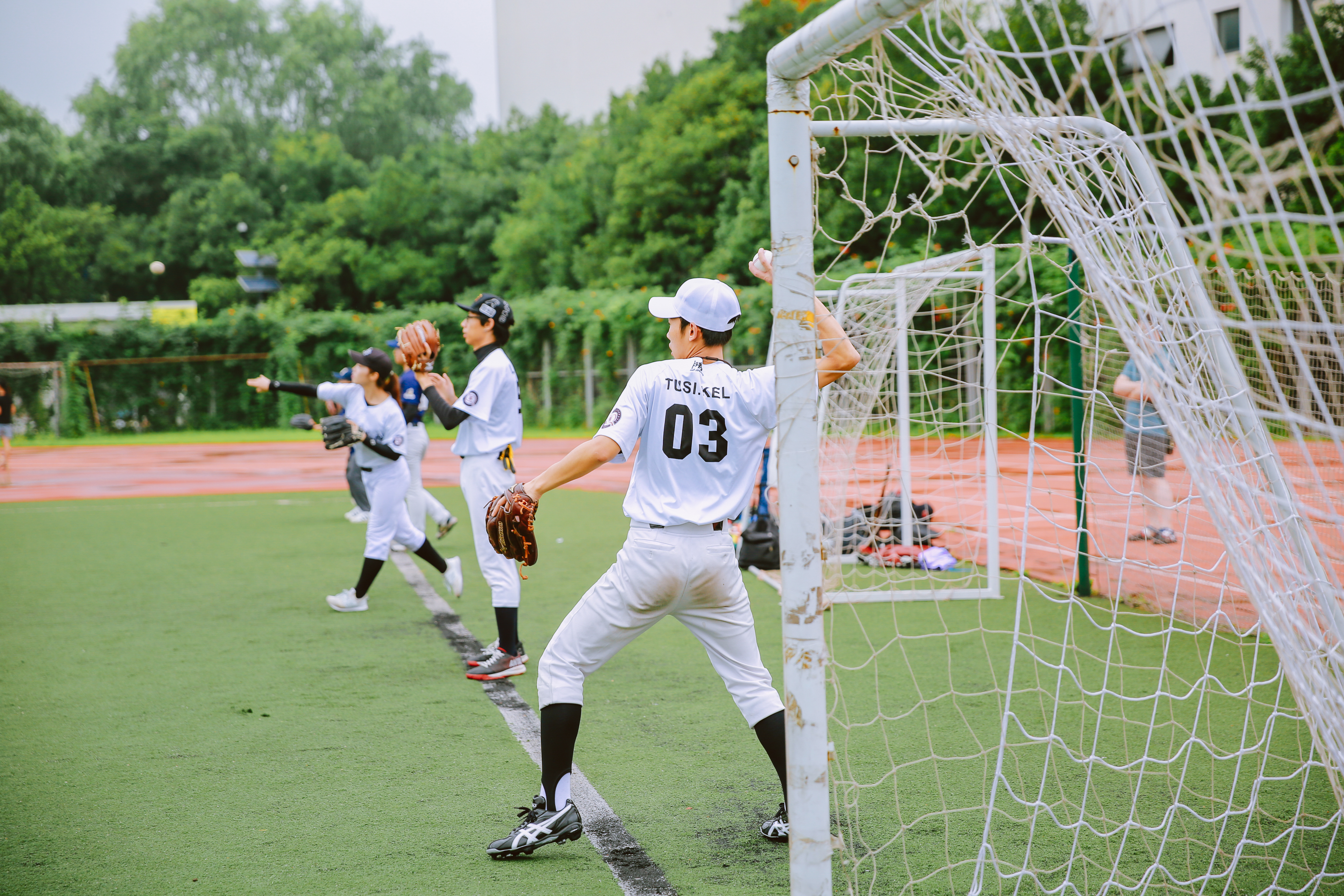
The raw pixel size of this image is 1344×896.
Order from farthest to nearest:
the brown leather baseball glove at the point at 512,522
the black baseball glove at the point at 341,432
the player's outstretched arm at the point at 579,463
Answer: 1. the black baseball glove at the point at 341,432
2. the brown leather baseball glove at the point at 512,522
3. the player's outstretched arm at the point at 579,463

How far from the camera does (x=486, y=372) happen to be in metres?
5.40

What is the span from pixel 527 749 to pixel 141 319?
104 feet

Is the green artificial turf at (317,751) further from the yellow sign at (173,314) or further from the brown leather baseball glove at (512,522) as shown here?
the yellow sign at (173,314)

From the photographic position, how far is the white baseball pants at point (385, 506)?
23.0 ft

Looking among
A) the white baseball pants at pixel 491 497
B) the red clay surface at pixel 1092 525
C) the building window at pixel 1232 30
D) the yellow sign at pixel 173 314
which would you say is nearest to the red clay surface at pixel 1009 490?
the red clay surface at pixel 1092 525

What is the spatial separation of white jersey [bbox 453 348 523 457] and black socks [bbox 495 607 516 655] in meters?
0.91

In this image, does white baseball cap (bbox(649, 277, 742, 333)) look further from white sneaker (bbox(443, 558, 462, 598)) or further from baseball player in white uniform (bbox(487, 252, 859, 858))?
white sneaker (bbox(443, 558, 462, 598))

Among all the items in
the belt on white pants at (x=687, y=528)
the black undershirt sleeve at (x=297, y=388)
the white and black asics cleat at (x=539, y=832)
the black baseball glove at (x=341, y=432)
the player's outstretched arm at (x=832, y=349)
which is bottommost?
the white and black asics cleat at (x=539, y=832)

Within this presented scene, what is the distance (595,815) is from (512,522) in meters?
1.28

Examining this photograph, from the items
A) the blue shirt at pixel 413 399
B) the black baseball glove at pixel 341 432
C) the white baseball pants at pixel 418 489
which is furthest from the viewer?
the blue shirt at pixel 413 399

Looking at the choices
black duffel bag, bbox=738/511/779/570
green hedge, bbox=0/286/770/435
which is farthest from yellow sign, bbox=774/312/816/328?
green hedge, bbox=0/286/770/435

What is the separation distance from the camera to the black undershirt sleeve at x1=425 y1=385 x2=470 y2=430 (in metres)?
5.20

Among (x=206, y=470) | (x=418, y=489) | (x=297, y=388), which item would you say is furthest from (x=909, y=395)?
(x=206, y=470)

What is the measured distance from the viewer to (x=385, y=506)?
7.01 meters
